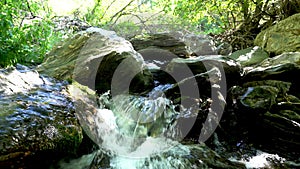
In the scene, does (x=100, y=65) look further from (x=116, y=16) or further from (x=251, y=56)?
(x=116, y=16)

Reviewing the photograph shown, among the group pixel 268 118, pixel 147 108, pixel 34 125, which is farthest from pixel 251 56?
pixel 34 125

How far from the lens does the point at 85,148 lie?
8.57ft

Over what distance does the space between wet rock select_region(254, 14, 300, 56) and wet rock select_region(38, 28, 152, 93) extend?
2750 mm

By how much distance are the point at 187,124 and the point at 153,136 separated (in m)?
0.43

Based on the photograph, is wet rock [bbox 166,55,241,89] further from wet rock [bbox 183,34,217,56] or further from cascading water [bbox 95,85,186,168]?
wet rock [bbox 183,34,217,56]

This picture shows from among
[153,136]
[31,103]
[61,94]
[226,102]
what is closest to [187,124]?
[153,136]

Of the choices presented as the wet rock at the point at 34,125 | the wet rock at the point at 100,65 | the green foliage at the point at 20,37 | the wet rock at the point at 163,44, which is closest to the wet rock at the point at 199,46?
the wet rock at the point at 163,44

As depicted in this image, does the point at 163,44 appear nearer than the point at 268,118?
No

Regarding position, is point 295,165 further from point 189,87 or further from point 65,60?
point 65,60

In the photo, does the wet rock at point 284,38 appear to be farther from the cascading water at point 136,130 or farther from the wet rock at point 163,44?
the cascading water at point 136,130

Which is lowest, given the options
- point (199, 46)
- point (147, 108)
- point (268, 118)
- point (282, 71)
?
point (268, 118)

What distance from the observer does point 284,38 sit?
17.4 feet

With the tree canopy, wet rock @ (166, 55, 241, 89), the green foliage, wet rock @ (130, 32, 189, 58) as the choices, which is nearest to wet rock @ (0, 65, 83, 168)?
the green foliage

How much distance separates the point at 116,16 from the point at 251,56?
5.28m
